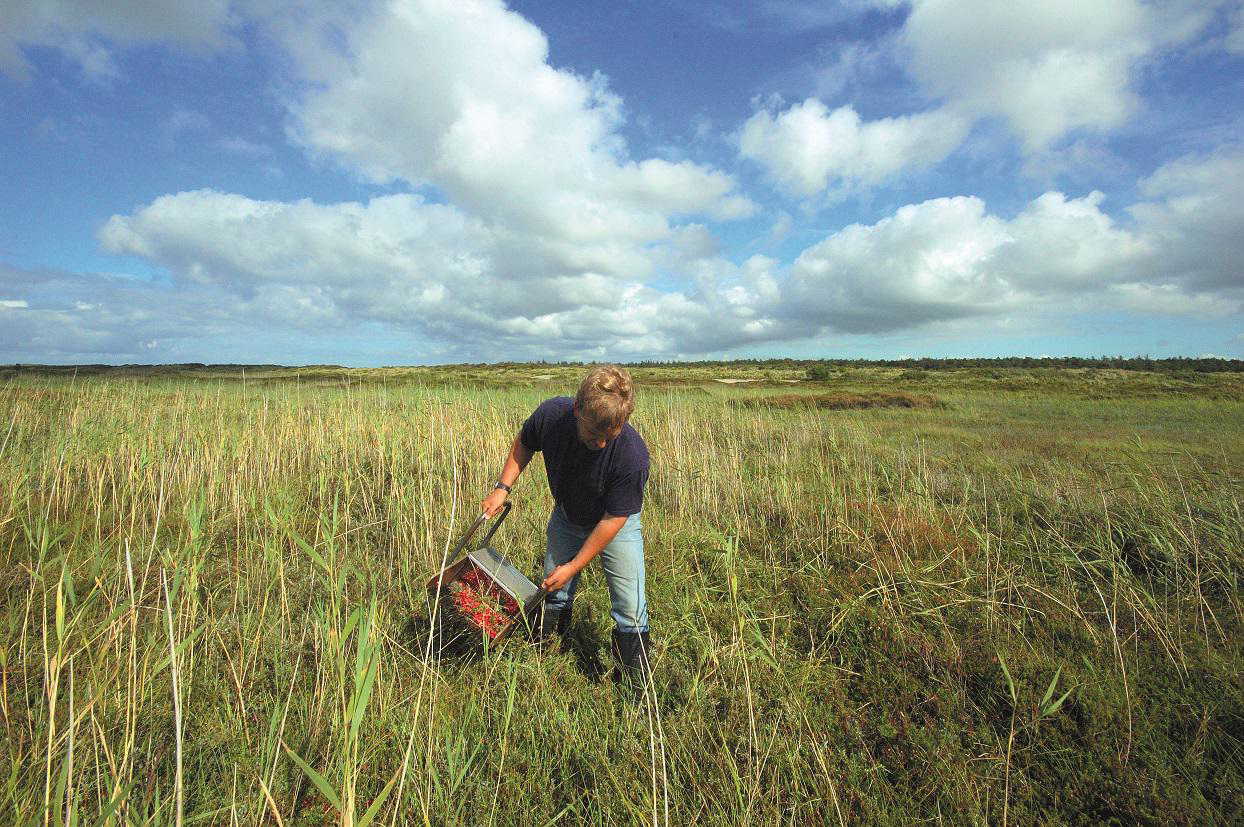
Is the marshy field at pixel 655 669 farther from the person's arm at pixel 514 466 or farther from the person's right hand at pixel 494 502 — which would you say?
the person's arm at pixel 514 466

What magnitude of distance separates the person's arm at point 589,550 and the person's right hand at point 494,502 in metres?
0.43

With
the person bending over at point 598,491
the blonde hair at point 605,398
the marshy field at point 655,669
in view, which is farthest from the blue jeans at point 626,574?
the blonde hair at point 605,398

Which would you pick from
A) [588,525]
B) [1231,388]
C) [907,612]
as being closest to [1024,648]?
[907,612]

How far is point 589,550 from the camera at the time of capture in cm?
228

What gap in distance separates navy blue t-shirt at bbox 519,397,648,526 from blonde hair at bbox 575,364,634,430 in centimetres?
24

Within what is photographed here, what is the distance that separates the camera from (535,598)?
2.34 m

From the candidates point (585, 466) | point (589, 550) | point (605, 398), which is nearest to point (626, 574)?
point (589, 550)

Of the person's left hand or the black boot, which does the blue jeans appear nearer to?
the black boot

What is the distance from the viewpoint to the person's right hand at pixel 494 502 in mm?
2445

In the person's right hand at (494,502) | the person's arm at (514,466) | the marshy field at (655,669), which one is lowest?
the marshy field at (655,669)

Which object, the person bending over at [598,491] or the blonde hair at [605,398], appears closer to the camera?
the blonde hair at [605,398]

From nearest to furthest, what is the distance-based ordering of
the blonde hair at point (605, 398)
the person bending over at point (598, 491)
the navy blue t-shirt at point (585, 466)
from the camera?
the blonde hair at point (605, 398) → the person bending over at point (598, 491) → the navy blue t-shirt at point (585, 466)

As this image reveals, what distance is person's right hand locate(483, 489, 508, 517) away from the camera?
2.44 m

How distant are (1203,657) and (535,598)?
11.8 feet
